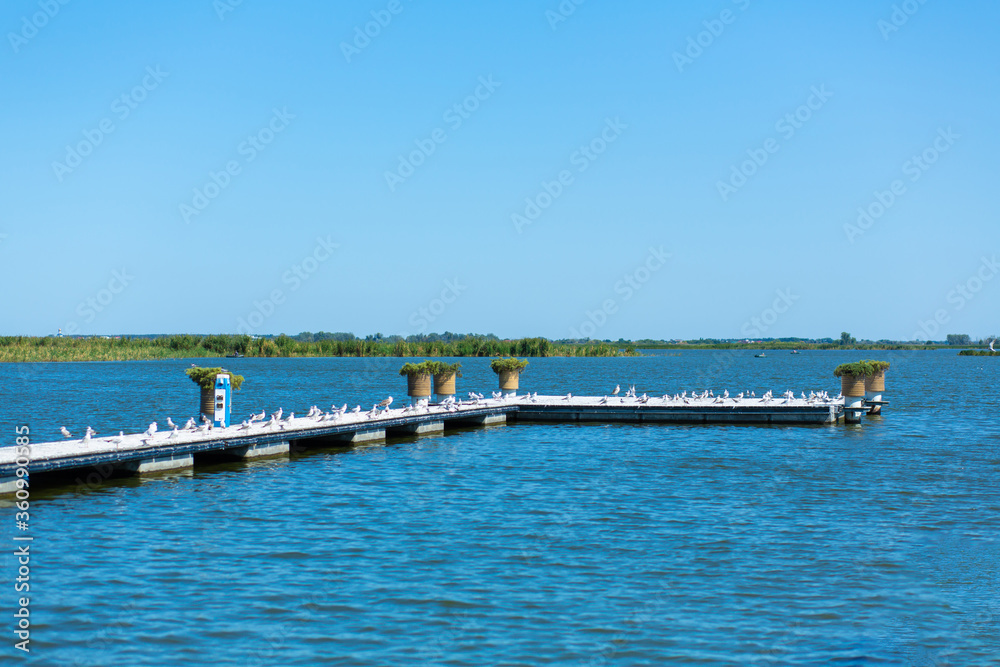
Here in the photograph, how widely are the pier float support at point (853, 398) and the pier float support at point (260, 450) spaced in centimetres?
2505

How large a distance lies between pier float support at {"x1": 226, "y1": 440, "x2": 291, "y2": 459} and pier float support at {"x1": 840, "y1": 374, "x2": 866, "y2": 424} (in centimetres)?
2505

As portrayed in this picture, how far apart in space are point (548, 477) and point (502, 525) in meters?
7.05

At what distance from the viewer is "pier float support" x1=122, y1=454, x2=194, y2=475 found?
25.1 meters

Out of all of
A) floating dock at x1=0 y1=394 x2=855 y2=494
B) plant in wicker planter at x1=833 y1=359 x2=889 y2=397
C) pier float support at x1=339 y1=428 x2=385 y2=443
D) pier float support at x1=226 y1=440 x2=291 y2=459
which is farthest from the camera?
plant in wicker planter at x1=833 y1=359 x2=889 y2=397

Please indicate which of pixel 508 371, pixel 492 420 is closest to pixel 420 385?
pixel 492 420

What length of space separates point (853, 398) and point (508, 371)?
16.3m

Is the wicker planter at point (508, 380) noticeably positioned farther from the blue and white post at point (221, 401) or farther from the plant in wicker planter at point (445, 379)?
the blue and white post at point (221, 401)

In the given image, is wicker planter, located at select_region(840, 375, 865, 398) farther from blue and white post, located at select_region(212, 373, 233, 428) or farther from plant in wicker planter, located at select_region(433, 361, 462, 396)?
blue and white post, located at select_region(212, 373, 233, 428)

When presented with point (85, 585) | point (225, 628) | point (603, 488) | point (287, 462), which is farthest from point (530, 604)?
point (287, 462)

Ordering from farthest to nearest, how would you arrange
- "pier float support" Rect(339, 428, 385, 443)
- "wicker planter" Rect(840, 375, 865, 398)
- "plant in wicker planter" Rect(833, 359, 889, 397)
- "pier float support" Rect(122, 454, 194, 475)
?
1. "wicker planter" Rect(840, 375, 865, 398)
2. "plant in wicker planter" Rect(833, 359, 889, 397)
3. "pier float support" Rect(339, 428, 385, 443)
4. "pier float support" Rect(122, 454, 194, 475)

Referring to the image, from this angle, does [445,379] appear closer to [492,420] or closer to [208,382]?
[492,420]

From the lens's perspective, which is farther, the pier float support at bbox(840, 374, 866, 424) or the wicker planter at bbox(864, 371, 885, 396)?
the wicker planter at bbox(864, 371, 885, 396)

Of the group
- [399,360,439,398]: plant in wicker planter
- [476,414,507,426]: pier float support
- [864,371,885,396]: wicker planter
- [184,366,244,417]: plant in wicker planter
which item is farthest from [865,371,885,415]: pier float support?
[184,366,244,417]: plant in wicker planter

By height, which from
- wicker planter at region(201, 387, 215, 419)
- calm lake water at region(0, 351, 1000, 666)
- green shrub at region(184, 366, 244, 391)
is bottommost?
calm lake water at region(0, 351, 1000, 666)
